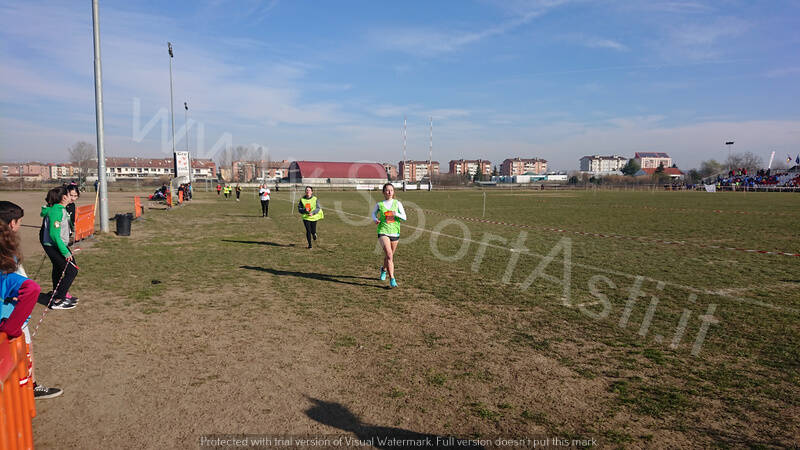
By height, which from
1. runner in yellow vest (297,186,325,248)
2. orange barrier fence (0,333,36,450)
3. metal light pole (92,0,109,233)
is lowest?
orange barrier fence (0,333,36,450)

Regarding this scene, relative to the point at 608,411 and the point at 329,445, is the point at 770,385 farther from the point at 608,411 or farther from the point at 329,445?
the point at 329,445

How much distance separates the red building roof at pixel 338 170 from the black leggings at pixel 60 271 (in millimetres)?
96620

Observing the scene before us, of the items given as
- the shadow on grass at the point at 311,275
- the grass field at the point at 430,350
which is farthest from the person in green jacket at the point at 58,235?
the shadow on grass at the point at 311,275

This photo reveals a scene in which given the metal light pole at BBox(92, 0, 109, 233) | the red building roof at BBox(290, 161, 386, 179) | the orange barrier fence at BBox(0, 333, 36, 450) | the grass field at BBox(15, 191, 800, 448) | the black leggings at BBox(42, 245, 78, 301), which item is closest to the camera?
the orange barrier fence at BBox(0, 333, 36, 450)

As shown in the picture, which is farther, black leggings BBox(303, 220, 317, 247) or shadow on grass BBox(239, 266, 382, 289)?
black leggings BBox(303, 220, 317, 247)

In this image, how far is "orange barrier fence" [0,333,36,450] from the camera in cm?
285

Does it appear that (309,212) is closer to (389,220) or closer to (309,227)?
(309,227)

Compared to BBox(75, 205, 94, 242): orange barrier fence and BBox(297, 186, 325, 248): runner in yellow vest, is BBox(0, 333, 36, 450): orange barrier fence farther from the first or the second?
BBox(75, 205, 94, 242): orange barrier fence

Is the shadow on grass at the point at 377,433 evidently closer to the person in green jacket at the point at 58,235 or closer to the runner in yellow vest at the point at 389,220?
the runner in yellow vest at the point at 389,220

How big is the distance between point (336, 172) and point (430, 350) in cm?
10551

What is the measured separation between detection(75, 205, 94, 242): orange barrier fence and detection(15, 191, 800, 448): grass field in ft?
9.09

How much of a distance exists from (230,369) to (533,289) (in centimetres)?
578

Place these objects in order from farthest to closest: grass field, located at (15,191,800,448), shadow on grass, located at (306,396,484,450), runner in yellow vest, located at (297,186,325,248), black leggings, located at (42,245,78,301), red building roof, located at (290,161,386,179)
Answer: red building roof, located at (290,161,386,179)
runner in yellow vest, located at (297,186,325,248)
black leggings, located at (42,245,78,301)
grass field, located at (15,191,800,448)
shadow on grass, located at (306,396,484,450)

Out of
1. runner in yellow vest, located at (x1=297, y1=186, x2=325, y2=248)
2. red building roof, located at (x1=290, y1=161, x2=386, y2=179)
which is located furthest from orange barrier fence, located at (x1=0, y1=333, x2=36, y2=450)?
red building roof, located at (x1=290, y1=161, x2=386, y2=179)
